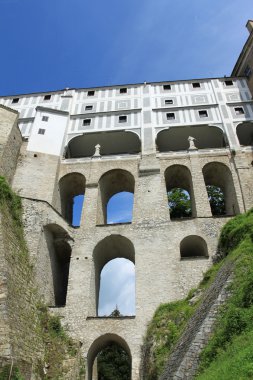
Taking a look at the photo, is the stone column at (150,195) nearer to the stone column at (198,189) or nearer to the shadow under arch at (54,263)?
the stone column at (198,189)

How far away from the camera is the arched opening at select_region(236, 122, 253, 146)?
24.3m

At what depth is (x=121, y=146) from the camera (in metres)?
25.9

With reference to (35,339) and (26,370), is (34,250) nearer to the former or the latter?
(35,339)

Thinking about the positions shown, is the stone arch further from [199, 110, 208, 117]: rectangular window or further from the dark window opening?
the dark window opening

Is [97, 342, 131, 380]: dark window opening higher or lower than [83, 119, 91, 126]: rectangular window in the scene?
lower

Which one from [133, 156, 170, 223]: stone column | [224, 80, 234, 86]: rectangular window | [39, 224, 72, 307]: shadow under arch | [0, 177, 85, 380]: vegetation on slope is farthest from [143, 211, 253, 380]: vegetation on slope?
[224, 80, 234, 86]: rectangular window

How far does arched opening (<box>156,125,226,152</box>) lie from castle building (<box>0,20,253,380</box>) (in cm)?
8

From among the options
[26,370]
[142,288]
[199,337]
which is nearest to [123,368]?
[142,288]

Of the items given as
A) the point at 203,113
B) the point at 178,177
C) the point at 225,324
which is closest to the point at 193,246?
the point at 178,177

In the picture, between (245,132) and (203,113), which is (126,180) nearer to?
(203,113)

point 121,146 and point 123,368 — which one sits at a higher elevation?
point 121,146

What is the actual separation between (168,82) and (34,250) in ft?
61.7

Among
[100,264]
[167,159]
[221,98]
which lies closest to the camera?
[100,264]

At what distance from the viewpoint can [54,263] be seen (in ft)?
58.0
